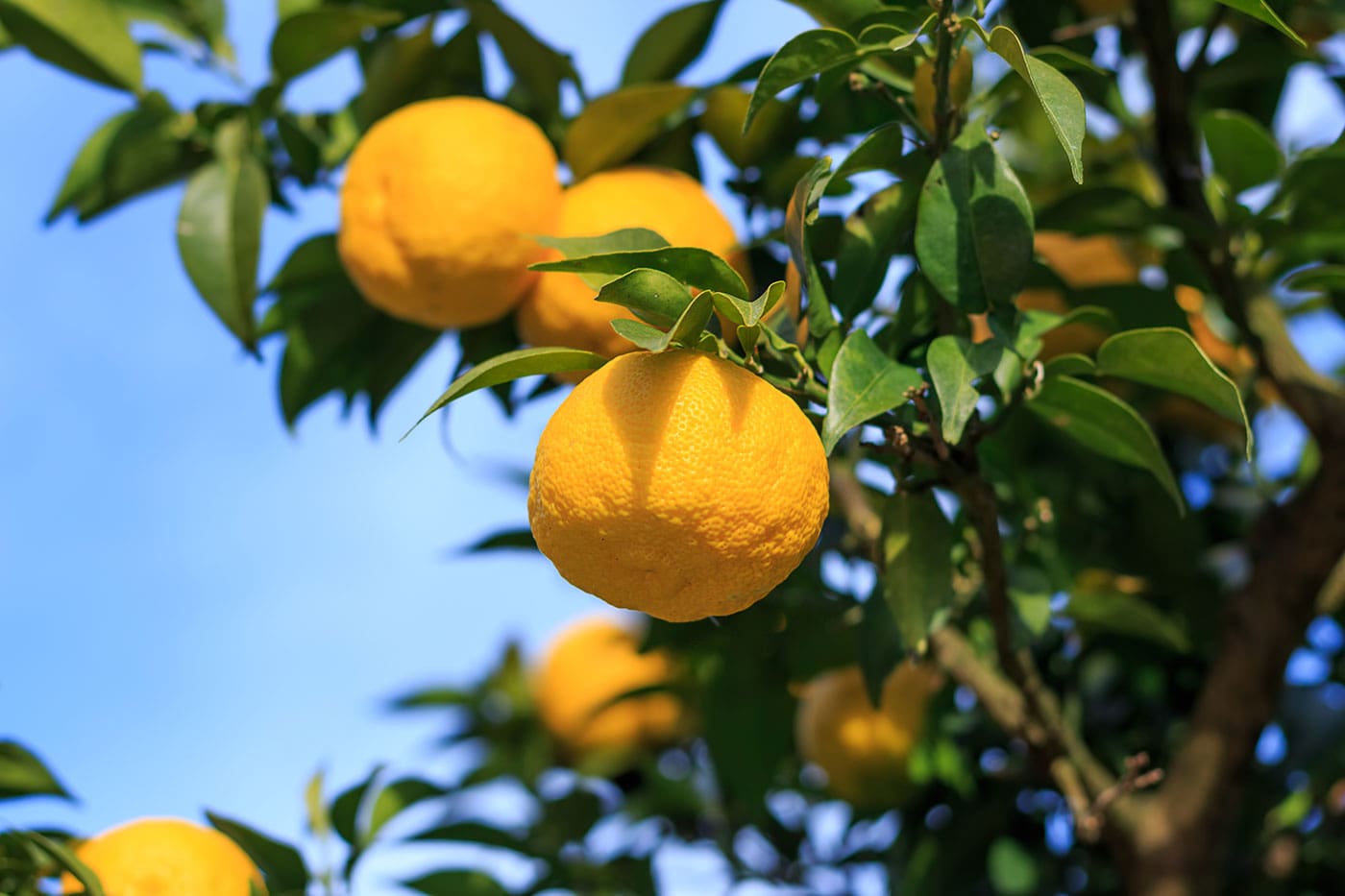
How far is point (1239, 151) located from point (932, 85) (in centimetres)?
53

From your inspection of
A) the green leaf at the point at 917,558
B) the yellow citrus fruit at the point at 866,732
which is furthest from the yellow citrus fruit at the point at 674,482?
the yellow citrus fruit at the point at 866,732

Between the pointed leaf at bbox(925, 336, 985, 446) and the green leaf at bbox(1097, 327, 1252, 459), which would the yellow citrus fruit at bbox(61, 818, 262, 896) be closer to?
the pointed leaf at bbox(925, 336, 985, 446)

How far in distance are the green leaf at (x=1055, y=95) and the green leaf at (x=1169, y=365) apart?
191 mm

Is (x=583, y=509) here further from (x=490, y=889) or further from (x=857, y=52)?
(x=490, y=889)

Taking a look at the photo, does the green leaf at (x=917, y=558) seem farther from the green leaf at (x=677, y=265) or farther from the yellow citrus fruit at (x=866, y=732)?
the yellow citrus fruit at (x=866, y=732)

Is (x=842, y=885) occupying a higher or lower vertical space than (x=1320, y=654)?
lower

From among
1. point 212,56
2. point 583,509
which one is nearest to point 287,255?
point 212,56

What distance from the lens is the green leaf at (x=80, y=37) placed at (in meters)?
1.45

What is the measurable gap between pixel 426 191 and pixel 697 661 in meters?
0.84

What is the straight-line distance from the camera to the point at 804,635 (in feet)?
5.40

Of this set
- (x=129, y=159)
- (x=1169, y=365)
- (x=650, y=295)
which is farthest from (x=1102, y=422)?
(x=129, y=159)

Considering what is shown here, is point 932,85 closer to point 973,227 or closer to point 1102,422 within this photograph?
point 973,227

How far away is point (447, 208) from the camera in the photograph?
1270 millimetres

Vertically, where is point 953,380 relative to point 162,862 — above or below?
above
